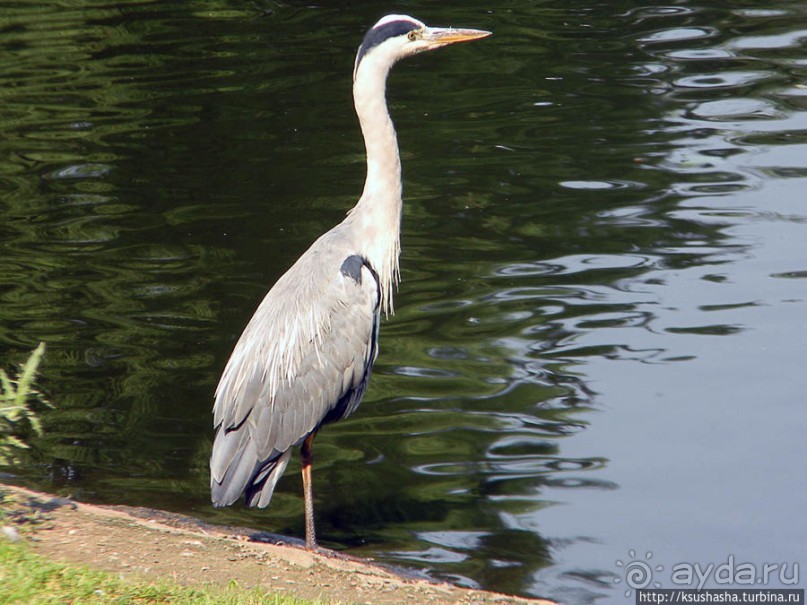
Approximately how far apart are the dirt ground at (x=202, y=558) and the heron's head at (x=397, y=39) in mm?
2631

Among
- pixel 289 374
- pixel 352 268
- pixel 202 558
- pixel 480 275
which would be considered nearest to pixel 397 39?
pixel 352 268

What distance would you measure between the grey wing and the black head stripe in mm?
1144

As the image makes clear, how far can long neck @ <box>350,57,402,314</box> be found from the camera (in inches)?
254

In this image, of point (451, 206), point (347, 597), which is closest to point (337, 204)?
point (451, 206)

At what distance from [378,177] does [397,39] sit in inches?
30.0

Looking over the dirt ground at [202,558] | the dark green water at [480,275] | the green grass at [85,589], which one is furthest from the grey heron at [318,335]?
the green grass at [85,589]

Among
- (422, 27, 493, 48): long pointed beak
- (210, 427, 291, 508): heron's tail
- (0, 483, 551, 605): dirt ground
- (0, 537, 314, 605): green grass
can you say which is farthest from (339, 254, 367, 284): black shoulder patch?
(0, 537, 314, 605): green grass

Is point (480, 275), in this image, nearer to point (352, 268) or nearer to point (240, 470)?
point (352, 268)

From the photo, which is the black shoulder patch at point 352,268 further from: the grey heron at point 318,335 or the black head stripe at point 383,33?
the black head stripe at point 383,33

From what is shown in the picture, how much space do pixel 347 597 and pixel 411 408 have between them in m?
2.72

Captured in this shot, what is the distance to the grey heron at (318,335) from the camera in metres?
5.99

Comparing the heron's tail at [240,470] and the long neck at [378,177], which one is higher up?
the long neck at [378,177]

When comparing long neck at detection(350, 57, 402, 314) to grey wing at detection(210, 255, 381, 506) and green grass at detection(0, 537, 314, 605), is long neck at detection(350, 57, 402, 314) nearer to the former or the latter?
grey wing at detection(210, 255, 381, 506)

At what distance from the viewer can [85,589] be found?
4.55 m
